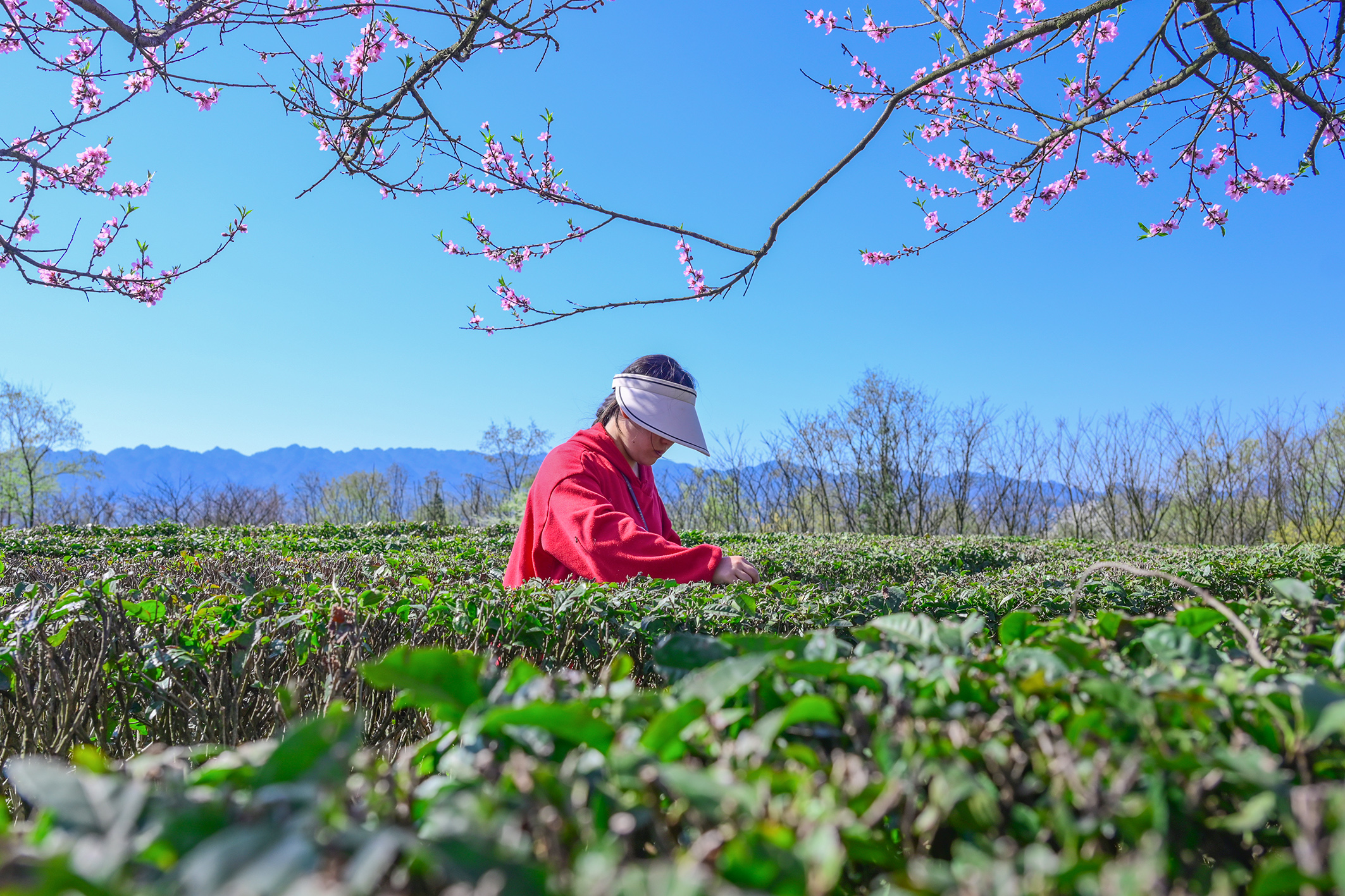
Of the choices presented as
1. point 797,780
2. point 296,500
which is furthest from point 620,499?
point 296,500

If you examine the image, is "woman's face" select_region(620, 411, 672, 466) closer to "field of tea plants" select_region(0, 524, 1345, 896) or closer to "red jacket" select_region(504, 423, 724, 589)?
"red jacket" select_region(504, 423, 724, 589)

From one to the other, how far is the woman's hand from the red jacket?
0.03 m

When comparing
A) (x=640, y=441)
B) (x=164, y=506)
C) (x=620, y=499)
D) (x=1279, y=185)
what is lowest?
(x=164, y=506)

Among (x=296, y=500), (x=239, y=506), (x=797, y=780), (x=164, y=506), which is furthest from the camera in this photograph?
(x=296, y=500)

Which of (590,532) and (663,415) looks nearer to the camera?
(590,532)

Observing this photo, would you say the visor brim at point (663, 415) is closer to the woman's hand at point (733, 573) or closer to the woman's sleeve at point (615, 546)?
the woman's sleeve at point (615, 546)

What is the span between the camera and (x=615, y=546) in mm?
3254

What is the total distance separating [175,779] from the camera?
29.6 inches

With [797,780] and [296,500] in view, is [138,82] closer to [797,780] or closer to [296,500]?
[797,780]

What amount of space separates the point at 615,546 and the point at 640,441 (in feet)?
2.17

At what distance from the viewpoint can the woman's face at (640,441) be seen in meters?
3.70

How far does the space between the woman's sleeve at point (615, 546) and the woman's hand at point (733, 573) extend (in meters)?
0.03

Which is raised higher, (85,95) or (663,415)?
(85,95)

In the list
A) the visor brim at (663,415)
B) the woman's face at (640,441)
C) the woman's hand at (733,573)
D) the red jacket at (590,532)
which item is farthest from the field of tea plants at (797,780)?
the woman's face at (640,441)
